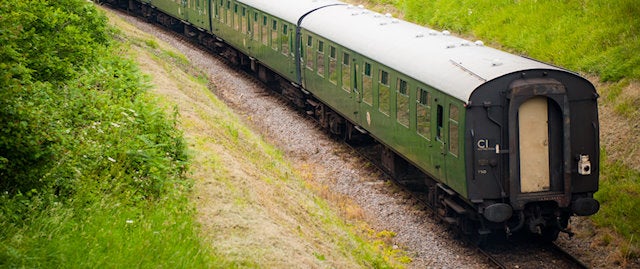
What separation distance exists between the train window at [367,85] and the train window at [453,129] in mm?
4316

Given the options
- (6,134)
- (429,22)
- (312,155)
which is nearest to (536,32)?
(429,22)

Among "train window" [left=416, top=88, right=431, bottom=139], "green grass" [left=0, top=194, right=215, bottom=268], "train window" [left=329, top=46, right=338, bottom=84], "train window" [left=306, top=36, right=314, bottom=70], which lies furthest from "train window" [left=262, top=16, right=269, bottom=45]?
"green grass" [left=0, top=194, right=215, bottom=268]

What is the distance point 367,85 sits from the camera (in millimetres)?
18219

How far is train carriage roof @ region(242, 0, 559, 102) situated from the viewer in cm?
1371

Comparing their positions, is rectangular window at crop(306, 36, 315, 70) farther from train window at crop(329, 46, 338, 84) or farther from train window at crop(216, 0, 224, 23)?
train window at crop(216, 0, 224, 23)

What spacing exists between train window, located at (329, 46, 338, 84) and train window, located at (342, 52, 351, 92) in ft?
1.78

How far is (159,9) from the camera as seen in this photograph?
39.0 metres

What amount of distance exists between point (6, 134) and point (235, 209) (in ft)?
13.5

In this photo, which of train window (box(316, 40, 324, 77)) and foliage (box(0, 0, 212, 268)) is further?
train window (box(316, 40, 324, 77))

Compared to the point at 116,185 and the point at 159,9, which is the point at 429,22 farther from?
the point at 116,185

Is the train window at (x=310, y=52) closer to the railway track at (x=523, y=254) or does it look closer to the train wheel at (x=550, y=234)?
the railway track at (x=523, y=254)

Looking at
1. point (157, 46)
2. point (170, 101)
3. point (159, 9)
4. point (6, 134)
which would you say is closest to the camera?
point (6, 134)

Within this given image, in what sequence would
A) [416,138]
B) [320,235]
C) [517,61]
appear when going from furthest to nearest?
[416,138]
[517,61]
[320,235]

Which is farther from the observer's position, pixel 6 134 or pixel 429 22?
pixel 429 22
